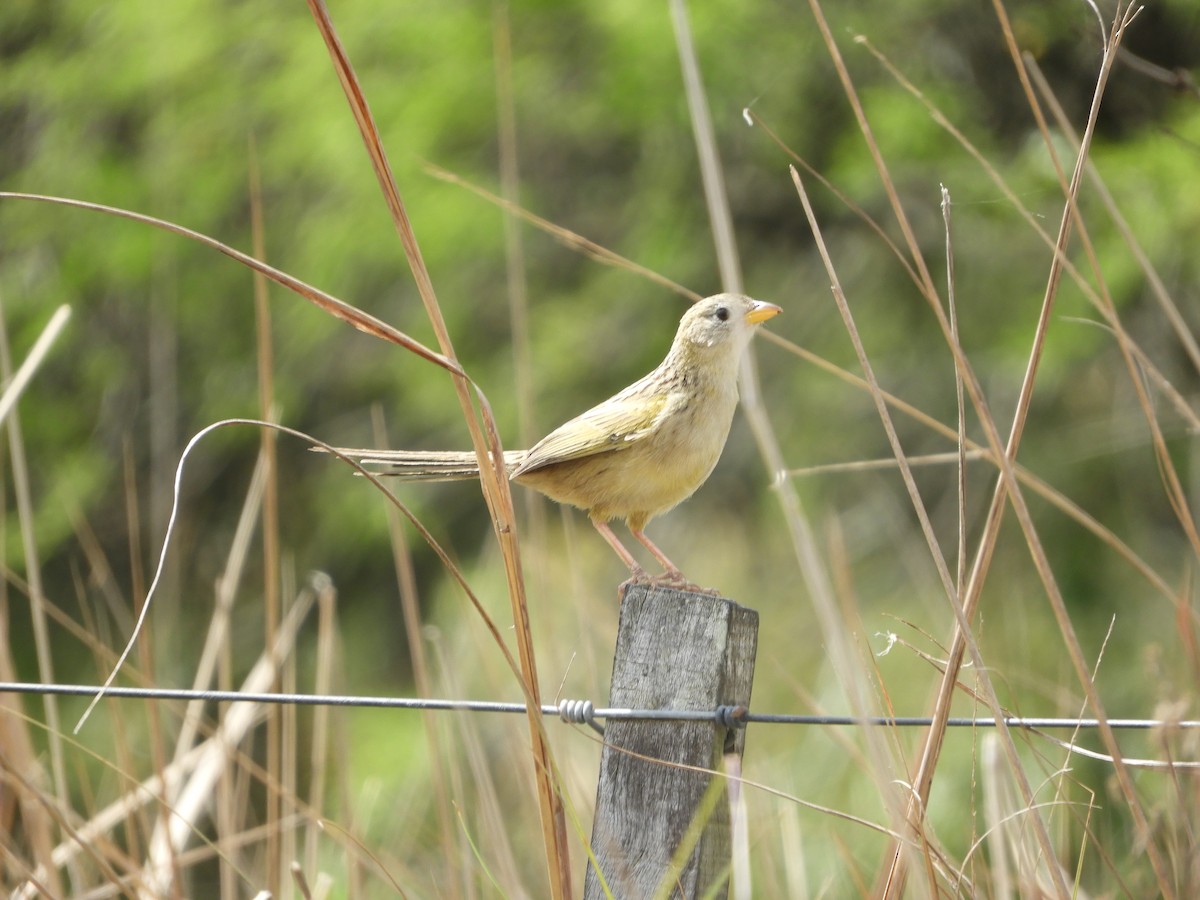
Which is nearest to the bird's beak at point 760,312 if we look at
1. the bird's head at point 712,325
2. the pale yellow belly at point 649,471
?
the bird's head at point 712,325

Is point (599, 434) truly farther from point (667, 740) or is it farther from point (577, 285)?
point (577, 285)

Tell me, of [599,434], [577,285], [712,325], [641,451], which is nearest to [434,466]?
[599,434]

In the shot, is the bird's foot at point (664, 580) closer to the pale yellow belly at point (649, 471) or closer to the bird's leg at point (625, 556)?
the bird's leg at point (625, 556)

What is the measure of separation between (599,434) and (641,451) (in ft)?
0.41

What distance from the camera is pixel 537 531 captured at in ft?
10.8

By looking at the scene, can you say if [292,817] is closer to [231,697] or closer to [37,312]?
[231,697]

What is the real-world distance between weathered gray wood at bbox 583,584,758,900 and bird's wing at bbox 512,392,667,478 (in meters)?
1.40

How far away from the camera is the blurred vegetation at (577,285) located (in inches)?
225

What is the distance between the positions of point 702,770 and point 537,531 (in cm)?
128

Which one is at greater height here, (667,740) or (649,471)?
(649,471)

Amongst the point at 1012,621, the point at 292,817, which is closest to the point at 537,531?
the point at 292,817

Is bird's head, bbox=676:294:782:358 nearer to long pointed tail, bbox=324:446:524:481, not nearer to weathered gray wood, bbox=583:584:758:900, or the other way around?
long pointed tail, bbox=324:446:524:481

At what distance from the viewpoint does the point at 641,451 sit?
3.68 m

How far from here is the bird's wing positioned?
3.65 m
